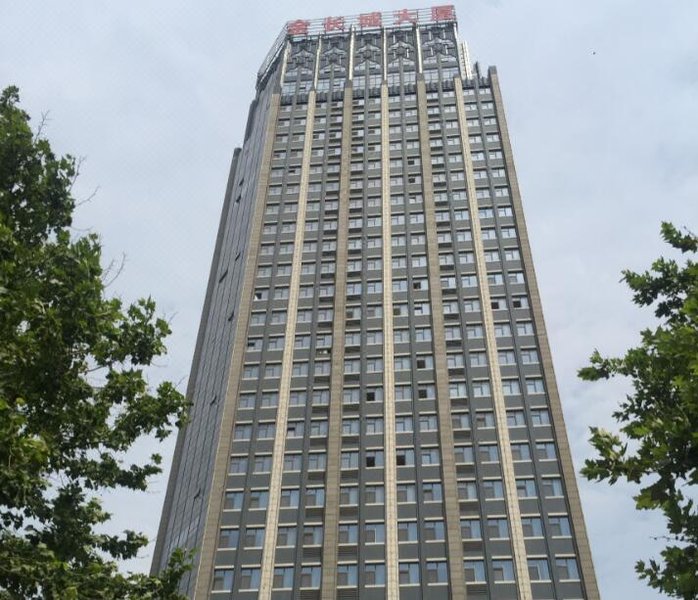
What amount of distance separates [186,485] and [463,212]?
108ft

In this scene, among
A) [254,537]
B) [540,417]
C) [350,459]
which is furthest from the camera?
[540,417]

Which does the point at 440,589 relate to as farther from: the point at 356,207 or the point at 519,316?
the point at 356,207

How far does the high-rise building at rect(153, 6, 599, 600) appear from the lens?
144 ft

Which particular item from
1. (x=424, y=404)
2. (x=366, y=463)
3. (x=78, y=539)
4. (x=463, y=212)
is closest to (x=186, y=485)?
(x=366, y=463)

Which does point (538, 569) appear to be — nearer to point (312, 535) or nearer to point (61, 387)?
point (312, 535)

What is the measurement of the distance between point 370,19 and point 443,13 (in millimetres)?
8958

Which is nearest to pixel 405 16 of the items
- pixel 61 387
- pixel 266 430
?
pixel 266 430

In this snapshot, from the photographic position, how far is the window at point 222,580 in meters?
42.9

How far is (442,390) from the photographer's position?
51.5 m

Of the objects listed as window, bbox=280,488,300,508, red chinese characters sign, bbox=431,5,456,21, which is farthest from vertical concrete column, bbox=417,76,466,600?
red chinese characters sign, bbox=431,5,456,21

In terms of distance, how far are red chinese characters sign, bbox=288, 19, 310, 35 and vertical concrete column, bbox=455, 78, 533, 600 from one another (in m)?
29.0

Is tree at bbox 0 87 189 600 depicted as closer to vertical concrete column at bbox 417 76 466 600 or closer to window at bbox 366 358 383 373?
vertical concrete column at bbox 417 76 466 600

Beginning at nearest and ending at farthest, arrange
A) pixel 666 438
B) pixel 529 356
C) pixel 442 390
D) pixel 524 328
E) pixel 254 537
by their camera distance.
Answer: pixel 666 438, pixel 254 537, pixel 442 390, pixel 529 356, pixel 524 328

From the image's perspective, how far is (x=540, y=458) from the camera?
47656mm
